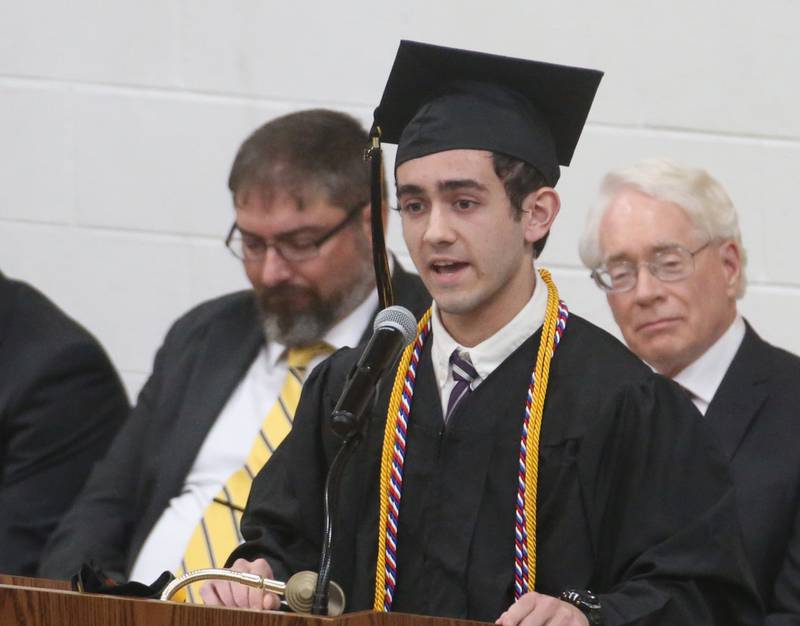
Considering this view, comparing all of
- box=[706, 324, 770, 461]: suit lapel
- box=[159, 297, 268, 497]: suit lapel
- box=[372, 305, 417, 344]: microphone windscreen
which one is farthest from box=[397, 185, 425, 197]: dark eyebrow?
box=[159, 297, 268, 497]: suit lapel

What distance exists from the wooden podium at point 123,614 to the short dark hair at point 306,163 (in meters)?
1.69

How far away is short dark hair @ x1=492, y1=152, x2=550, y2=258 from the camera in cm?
248

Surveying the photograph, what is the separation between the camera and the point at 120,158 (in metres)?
4.52

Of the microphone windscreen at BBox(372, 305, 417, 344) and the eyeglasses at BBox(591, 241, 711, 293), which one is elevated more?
the eyeglasses at BBox(591, 241, 711, 293)

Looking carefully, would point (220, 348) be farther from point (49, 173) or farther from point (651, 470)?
point (651, 470)

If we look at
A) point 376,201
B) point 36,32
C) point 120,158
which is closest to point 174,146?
point 120,158

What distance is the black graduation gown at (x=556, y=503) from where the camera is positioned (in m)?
2.33

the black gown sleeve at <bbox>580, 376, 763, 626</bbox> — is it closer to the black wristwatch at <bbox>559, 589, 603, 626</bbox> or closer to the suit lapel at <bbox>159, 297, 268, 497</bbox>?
the black wristwatch at <bbox>559, 589, 603, 626</bbox>

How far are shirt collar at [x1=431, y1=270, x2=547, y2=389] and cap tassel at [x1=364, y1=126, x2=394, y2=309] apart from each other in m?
0.11

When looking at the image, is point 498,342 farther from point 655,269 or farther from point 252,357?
point 252,357

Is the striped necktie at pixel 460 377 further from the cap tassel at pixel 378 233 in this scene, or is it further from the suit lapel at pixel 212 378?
the suit lapel at pixel 212 378

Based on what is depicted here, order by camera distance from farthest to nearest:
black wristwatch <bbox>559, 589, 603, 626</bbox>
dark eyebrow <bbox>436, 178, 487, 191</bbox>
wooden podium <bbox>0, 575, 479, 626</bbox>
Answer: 1. dark eyebrow <bbox>436, 178, 487, 191</bbox>
2. black wristwatch <bbox>559, 589, 603, 626</bbox>
3. wooden podium <bbox>0, 575, 479, 626</bbox>

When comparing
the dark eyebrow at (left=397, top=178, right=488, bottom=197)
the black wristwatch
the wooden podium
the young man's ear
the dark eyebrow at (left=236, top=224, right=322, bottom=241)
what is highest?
the dark eyebrow at (left=397, top=178, right=488, bottom=197)

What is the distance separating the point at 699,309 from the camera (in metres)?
3.31
